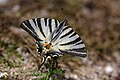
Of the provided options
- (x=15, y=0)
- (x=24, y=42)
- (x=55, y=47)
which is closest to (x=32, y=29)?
(x=55, y=47)

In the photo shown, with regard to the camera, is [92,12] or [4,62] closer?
[4,62]

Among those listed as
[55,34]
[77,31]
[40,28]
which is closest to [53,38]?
[55,34]

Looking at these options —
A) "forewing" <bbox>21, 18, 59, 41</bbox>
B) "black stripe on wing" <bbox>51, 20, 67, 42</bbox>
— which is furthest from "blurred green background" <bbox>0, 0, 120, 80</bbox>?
"forewing" <bbox>21, 18, 59, 41</bbox>

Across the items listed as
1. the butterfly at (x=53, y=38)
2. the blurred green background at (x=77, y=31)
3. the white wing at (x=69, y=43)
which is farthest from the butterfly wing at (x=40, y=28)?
the blurred green background at (x=77, y=31)

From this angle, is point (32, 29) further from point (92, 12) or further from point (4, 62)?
point (92, 12)

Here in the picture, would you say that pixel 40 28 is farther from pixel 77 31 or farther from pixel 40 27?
pixel 77 31

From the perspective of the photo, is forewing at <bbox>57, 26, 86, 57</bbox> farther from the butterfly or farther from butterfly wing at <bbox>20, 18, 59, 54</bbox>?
butterfly wing at <bbox>20, 18, 59, 54</bbox>

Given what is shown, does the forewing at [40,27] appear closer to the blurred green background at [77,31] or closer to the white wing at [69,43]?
the white wing at [69,43]
